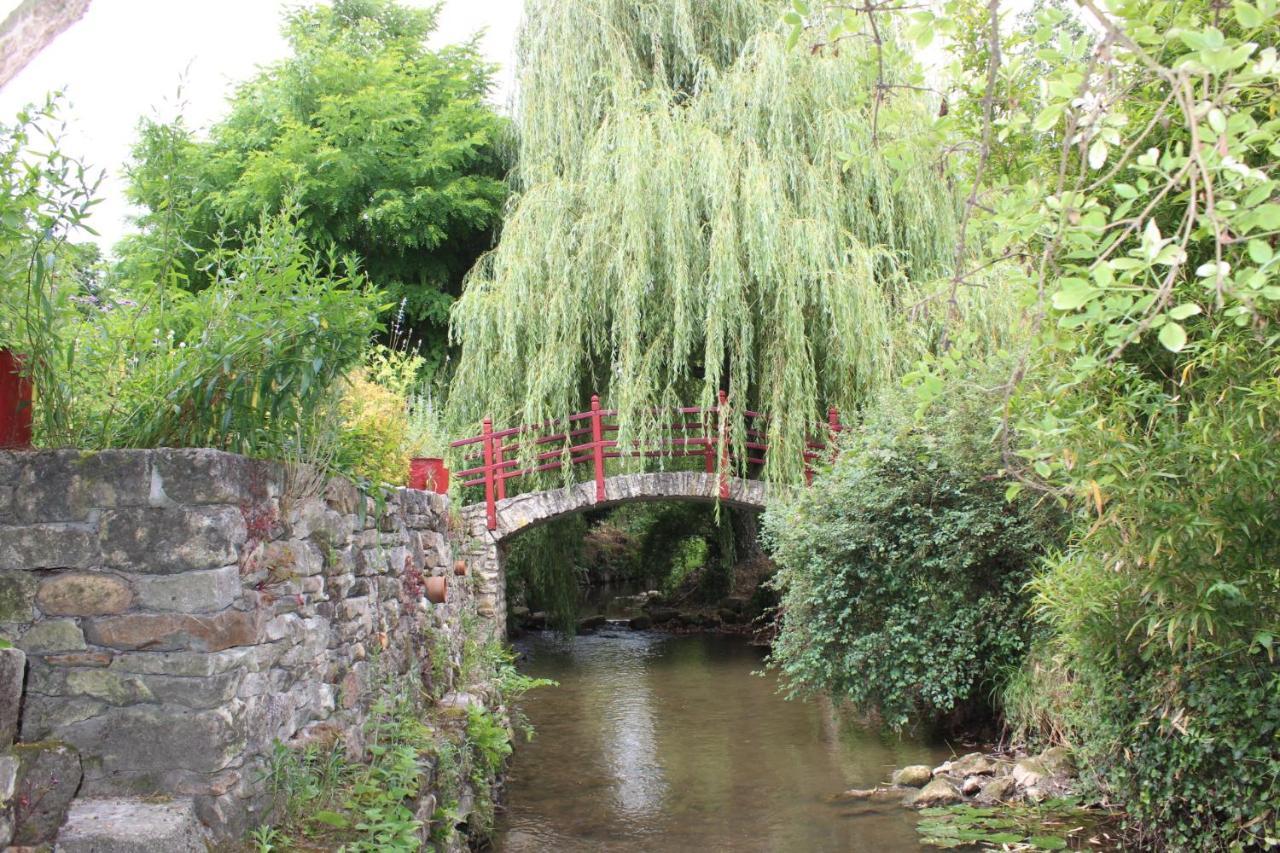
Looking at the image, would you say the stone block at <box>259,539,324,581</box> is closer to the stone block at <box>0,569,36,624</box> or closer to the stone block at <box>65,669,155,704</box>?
the stone block at <box>65,669,155,704</box>

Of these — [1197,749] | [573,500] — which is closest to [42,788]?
[1197,749]

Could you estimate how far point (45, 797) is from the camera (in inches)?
112

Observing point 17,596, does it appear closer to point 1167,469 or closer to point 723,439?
point 1167,469

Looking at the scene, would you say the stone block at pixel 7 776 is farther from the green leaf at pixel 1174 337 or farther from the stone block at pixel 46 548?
the green leaf at pixel 1174 337

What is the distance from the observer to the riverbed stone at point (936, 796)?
6.04 meters

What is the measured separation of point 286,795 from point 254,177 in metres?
9.35

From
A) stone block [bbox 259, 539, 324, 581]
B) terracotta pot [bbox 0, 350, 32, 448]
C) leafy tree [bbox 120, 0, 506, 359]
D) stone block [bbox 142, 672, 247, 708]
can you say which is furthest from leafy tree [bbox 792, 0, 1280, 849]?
leafy tree [bbox 120, 0, 506, 359]

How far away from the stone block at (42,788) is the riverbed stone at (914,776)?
16.0 feet

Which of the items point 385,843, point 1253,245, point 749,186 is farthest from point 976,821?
point 749,186

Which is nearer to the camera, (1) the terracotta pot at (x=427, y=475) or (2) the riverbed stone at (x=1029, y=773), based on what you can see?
(2) the riverbed stone at (x=1029, y=773)

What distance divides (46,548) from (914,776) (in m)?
5.14

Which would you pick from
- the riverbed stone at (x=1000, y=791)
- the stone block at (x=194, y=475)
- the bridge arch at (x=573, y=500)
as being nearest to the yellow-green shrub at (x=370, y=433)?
the stone block at (x=194, y=475)

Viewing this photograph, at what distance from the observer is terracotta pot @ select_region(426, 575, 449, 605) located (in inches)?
235

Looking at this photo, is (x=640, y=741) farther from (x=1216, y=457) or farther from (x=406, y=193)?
(x=406, y=193)
